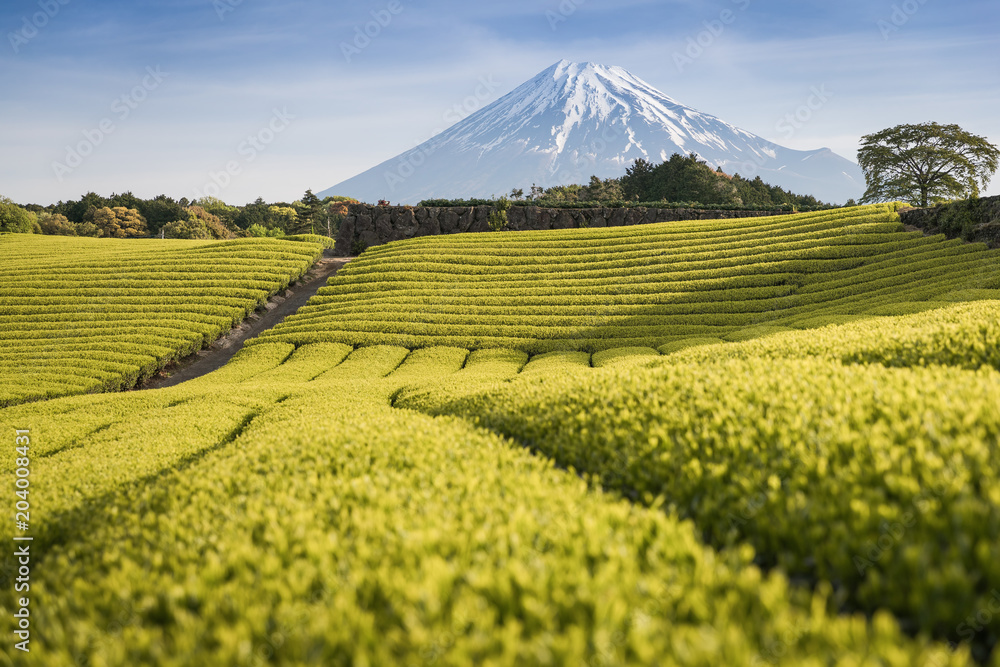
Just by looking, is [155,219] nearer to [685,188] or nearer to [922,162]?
[685,188]

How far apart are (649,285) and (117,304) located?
26.6 metres

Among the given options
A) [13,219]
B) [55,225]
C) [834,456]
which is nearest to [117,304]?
[834,456]

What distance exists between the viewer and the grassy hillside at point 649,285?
778 inches

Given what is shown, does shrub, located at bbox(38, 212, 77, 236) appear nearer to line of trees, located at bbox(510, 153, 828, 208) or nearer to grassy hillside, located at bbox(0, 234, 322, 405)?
grassy hillside, located at bbox(0, 234, 322, 405)

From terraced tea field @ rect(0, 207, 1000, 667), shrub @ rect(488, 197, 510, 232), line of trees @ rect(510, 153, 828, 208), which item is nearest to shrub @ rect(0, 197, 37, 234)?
shrub @ rect(488, 197, 510, 232)

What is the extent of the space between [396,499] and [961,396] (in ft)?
16.1

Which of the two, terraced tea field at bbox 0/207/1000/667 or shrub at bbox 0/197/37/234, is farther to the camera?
shrub at bbox 0/197/37/234

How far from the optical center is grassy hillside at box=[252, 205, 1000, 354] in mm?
19766

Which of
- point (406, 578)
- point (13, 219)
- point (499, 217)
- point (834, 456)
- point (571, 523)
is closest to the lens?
point (406, 578)

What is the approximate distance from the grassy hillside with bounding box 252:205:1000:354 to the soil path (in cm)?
229

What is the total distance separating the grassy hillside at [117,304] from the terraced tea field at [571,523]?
462 inches

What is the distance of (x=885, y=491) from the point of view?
11.8ft

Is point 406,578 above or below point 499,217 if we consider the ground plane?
below

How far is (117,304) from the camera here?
27375 millimetres
